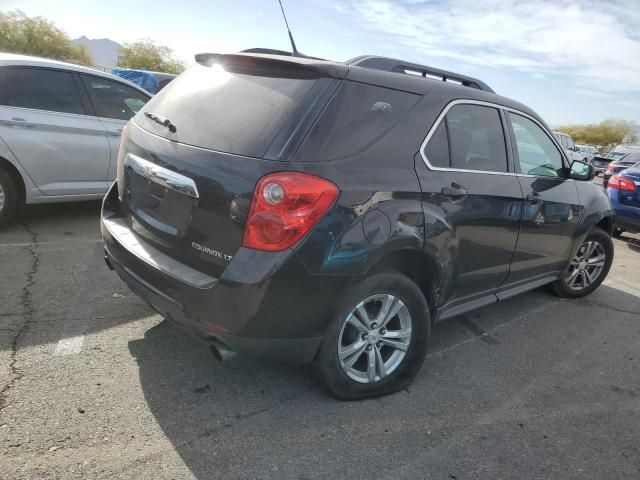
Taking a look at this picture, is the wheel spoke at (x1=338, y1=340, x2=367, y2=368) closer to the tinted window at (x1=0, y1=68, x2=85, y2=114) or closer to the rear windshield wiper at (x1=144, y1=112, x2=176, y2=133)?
the rear windshield wiper at (x1=144, y1=112, x2=176, y2=133)

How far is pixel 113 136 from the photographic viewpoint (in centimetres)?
550

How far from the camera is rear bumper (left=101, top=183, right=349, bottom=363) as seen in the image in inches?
91.3

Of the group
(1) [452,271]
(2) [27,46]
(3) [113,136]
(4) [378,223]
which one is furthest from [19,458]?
(2) [27,46]

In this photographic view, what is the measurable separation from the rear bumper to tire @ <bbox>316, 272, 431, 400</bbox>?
13cm

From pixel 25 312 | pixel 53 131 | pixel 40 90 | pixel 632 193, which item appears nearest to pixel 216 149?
pixel 25 312

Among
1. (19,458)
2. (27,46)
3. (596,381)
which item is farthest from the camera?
(27,46)

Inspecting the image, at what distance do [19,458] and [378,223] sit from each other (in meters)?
1.92

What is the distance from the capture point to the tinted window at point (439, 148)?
9.75ft

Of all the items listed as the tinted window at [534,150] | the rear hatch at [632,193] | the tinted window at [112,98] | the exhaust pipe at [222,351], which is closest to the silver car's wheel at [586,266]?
the tinted window at [534,150]

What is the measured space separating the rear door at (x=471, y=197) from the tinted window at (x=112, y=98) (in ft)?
13.2

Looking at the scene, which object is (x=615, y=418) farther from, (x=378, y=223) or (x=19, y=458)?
(x=19, y=458)

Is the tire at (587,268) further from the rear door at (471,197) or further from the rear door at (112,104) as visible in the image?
the rear door at (112,104)

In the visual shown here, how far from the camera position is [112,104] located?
18.6 feet

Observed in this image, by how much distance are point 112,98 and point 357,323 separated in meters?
4.34
